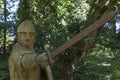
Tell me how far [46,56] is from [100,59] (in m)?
6.33

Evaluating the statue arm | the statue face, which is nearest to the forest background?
the statue face

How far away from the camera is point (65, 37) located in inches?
349

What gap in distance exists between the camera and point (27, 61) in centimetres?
336

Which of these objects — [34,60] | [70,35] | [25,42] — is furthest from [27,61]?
[70,35]

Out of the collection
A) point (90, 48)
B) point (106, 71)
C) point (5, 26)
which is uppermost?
point (5, 26)

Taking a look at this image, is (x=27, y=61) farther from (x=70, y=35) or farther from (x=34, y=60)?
(x=70, y=35)

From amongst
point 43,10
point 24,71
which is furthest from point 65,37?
point 24,71

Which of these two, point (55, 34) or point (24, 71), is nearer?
point (24, 71)

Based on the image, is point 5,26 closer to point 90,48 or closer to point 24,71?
point 90,48

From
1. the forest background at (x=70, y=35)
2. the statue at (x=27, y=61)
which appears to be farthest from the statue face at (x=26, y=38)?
the forest background at (x=70, y=35)

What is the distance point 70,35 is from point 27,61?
552 centimetres


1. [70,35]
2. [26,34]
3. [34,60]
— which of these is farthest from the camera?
[70,35]

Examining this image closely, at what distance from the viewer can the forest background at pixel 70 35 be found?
8.83m

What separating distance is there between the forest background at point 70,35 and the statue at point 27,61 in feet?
15.4
